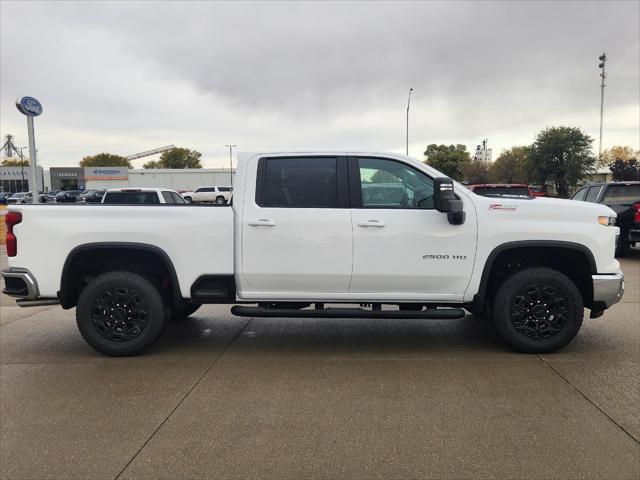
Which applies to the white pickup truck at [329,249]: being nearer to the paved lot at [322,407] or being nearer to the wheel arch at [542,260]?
the wheel arch at [542,260]

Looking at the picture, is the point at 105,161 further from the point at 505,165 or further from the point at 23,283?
the point at 23,283

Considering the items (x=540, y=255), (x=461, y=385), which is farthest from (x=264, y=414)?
(x=540, y=255)

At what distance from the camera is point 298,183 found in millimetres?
4957

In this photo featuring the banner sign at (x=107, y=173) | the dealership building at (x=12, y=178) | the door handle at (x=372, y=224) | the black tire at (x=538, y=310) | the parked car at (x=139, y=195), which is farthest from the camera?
the dealership building at (x=12, y=178)

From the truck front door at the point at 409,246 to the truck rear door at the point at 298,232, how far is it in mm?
148

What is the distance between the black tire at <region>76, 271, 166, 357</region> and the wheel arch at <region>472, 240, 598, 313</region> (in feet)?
10.1

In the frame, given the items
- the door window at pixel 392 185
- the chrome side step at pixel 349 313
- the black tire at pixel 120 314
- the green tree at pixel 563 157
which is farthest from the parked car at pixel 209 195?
the door window at pixel 392 185

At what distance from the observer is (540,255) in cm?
509

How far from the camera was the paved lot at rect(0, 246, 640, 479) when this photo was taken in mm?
3057

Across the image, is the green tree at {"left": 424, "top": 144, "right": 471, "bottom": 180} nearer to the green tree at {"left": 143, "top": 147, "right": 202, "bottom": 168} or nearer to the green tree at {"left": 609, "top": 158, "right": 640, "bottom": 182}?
the green tree at {"left": 609, "top": 158, "right": 640, "bottom": 182}

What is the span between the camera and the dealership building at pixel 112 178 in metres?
68.8

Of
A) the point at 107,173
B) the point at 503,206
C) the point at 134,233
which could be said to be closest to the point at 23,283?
the point at 134,233

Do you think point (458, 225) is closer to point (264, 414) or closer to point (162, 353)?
point (264, 414)

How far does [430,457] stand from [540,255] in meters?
2.75
